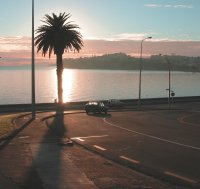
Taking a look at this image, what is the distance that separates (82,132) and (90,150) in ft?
27.9

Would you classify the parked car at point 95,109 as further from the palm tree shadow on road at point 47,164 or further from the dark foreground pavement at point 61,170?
the dark foreground pavement at point 61,170

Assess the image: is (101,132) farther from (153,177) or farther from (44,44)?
(44,44)

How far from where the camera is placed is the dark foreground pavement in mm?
13680

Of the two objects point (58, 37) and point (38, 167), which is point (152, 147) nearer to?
point (38, 167)

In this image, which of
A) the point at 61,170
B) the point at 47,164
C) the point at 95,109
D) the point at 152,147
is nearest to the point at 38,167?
the point at 47,164

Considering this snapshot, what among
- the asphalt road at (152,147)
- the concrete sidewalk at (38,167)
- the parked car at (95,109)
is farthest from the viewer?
the parked car at (95,109)

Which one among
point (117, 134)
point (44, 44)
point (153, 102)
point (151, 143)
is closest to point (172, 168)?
point (151, 143)

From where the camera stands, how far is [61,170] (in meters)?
15.7

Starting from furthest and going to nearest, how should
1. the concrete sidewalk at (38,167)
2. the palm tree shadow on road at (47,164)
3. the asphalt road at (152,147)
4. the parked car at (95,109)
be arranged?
the parked car at (95,109) < the asphalt road at (152,147) < the palm tree shadow on road at (47,164) < the concrete sidewalk at (38,167)

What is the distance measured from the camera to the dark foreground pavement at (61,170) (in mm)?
13680

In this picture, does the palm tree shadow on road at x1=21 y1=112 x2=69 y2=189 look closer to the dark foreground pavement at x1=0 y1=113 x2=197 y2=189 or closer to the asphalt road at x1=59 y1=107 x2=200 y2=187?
the dark foreground pavement at x1=0 y1=113 x2=197 y2=189

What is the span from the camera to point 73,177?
14.7 meters

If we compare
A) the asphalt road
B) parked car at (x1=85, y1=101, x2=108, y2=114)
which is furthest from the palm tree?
the asphalt road

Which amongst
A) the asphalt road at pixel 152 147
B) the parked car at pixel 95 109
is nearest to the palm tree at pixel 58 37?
the parked car at pixel 95 109
